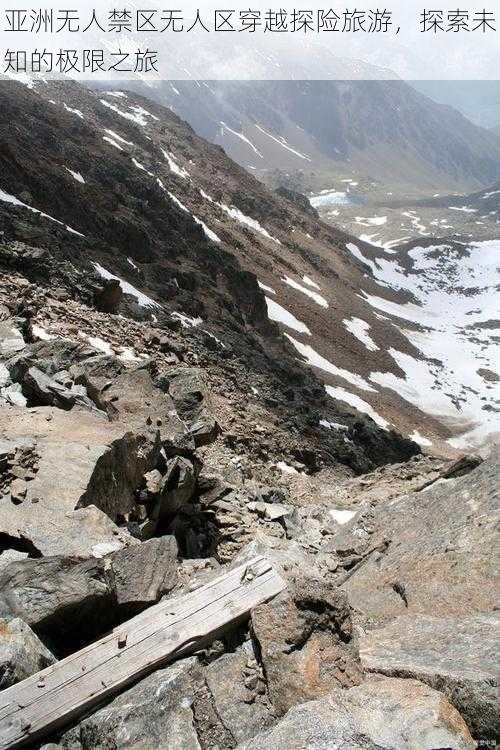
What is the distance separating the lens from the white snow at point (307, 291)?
200ft

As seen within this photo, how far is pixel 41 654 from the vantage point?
15.1 feet

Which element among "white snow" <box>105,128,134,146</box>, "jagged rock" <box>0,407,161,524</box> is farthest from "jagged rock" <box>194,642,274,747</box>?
"white snow" <box>105,128,134,146</box>

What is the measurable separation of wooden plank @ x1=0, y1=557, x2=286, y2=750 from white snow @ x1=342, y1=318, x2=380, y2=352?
50.0 meters

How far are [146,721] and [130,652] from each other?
0.58m

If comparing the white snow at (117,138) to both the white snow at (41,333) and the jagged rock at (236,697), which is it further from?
the jagged rock at (236,697)

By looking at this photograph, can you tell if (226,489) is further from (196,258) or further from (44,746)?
(196,258)

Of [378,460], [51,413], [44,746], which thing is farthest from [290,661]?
[378,460]

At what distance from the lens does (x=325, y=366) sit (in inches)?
1732

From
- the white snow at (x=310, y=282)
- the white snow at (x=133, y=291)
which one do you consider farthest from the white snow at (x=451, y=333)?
the white snow at (x=133, y=291)

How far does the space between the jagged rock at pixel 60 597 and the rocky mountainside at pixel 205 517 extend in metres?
0.02

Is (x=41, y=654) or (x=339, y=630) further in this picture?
(x=339, y=630)

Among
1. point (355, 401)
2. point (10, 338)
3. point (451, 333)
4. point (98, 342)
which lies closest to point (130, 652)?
point (10, 338)

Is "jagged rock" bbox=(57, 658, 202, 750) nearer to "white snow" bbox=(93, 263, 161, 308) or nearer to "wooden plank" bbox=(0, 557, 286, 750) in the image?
"wooden plank" bbox=(0, 557, 286, 750)

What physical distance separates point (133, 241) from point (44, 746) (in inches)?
1341
